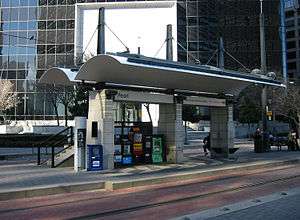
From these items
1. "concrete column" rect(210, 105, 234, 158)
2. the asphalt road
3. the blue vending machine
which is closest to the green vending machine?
the blue vending machine

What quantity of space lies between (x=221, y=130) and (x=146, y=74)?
8.15 m

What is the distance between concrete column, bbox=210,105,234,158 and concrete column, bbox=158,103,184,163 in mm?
3821

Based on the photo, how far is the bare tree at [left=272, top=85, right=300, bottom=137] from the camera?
5025 cm

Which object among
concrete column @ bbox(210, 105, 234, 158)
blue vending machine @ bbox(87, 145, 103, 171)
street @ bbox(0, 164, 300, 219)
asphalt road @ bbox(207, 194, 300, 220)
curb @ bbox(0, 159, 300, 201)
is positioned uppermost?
concrete column @ bbox(210, 105, 234, 158)

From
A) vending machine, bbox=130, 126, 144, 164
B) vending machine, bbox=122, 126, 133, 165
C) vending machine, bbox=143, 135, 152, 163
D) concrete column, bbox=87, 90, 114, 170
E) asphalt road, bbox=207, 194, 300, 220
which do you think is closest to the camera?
asphalt road, bbox=207, 194, 300, 220

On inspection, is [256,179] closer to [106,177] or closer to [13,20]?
[106,177]

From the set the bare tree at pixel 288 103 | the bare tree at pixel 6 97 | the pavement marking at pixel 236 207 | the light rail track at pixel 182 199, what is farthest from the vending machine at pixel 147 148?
the bare tree at pixel 6 97

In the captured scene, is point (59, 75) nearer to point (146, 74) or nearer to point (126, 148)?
point (146, 74)

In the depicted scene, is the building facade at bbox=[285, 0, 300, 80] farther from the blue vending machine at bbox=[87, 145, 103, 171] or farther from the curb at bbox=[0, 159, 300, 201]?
the blue vending machine at bbox=[87, 145, 103, 171]

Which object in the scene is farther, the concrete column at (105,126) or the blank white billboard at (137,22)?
the blank white billboard at (137,22)

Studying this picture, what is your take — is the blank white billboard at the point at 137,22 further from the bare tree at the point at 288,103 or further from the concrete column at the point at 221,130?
the concrete column at the point at 221,130

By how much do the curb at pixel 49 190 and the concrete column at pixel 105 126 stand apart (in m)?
4.05

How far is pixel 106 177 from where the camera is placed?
1752 cm

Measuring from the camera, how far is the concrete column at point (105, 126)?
783 inches
